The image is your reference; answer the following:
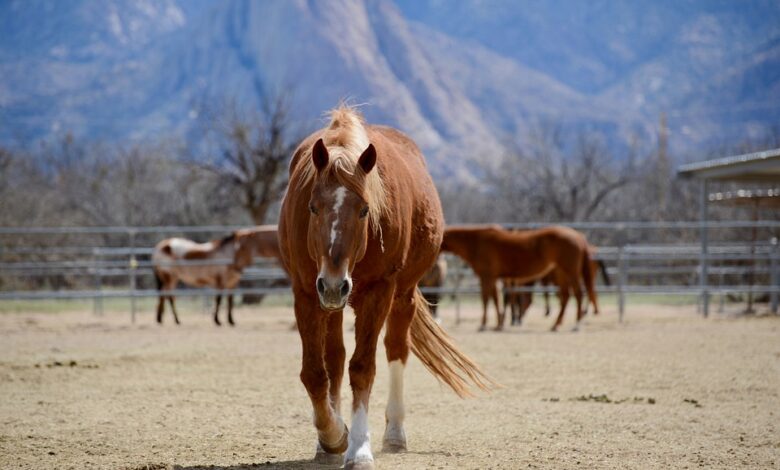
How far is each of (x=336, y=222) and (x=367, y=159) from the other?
14.1 inches

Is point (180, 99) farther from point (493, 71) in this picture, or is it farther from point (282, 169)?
point (282, 169)

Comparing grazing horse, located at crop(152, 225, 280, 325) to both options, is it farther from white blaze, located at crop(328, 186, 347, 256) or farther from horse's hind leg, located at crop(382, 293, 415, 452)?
white blaze, located at crop(328, 186, 347, 256)

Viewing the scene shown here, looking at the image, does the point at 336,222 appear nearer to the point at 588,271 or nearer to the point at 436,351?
the point at 436,351

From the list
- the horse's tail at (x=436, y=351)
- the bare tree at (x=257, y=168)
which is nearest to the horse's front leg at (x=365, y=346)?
the horse's tail at (x=436, y=351)

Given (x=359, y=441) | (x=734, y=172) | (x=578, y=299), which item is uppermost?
(x=734, y=172)

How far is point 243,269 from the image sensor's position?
14828 millimetres

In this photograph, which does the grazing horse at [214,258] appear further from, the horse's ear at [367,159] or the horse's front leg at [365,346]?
the horse's ear at [367,159]

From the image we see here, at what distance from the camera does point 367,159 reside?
12.4ft

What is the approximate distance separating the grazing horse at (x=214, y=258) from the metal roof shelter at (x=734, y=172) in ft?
24.0

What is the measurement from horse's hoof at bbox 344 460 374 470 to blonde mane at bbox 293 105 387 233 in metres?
1.03

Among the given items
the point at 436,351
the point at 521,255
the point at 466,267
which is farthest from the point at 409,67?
the point at 436,351

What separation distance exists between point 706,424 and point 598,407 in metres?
0.83

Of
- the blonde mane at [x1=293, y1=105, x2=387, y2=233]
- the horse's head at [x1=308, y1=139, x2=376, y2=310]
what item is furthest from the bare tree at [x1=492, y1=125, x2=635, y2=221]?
the horse's head at [x1=308, y1=139, x2=376, y2=310]

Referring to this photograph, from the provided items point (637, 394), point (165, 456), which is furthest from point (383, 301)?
point (637, 394)
